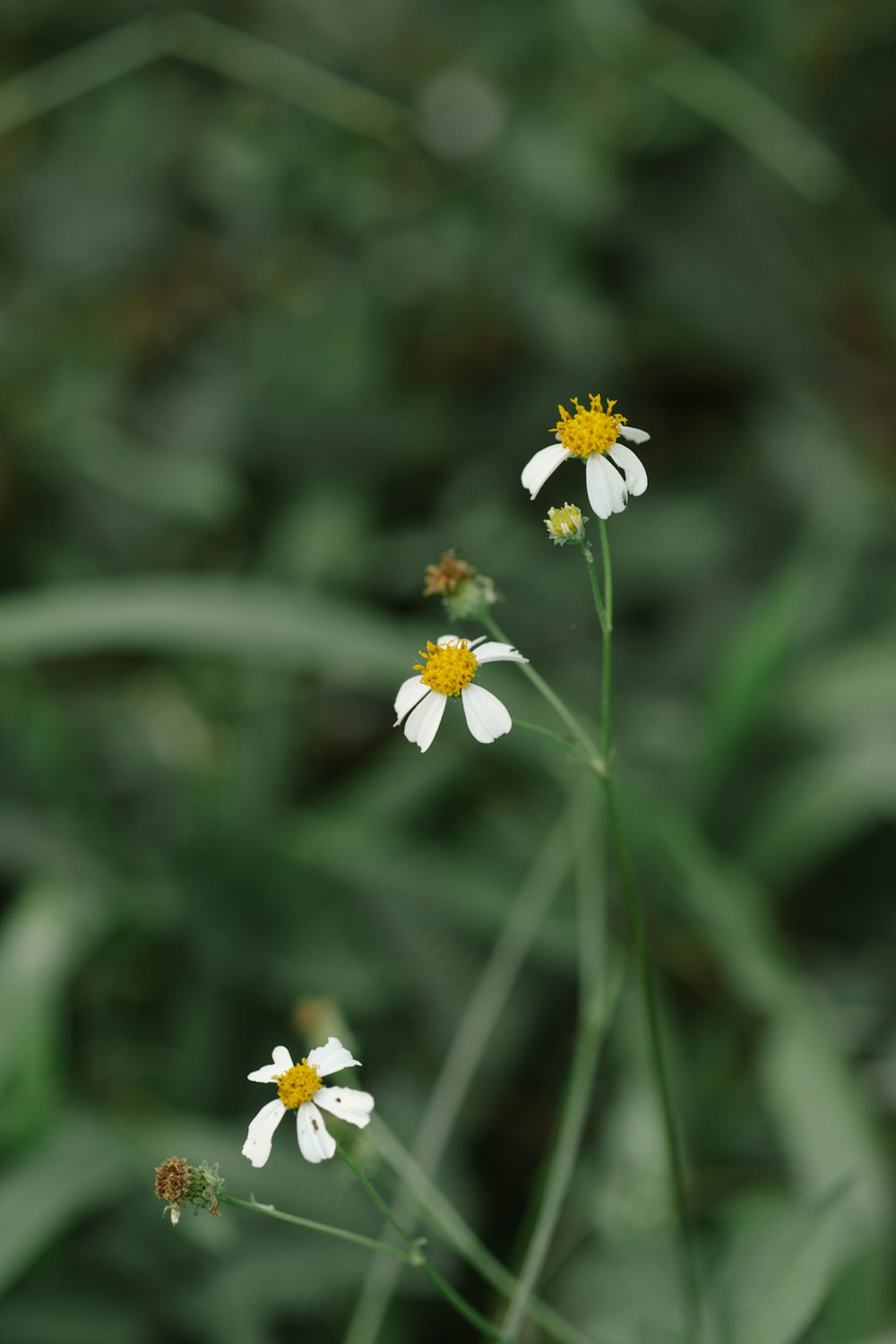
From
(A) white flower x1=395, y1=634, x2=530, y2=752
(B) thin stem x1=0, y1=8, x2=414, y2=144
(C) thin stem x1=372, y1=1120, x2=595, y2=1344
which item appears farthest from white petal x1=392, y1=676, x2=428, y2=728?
(B) thin stem x1=0, y1=8, x2=414, y2=144

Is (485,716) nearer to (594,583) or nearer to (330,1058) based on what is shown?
(594,583)

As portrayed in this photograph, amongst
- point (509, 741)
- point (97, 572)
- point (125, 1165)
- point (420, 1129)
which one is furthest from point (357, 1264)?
point (97, 572)

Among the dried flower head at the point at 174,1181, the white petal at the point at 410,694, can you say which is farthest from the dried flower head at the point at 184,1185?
the white petal at the point at 410,694

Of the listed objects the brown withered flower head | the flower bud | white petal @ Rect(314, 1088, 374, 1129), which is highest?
the brown withered flower head

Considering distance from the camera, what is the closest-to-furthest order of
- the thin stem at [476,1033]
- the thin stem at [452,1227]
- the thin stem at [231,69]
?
the thin stem at [452,1227] < the thin stem at [476,1033] < the thin stem at [231,69]

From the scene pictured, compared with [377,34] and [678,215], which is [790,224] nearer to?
[678,215]

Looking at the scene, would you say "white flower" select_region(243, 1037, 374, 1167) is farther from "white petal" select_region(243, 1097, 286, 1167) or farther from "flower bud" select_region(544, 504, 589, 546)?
"flower bud" select_region(544, 504, 589, 546)

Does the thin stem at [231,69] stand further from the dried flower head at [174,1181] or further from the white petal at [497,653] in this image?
the dried flower head at [174,1181]
